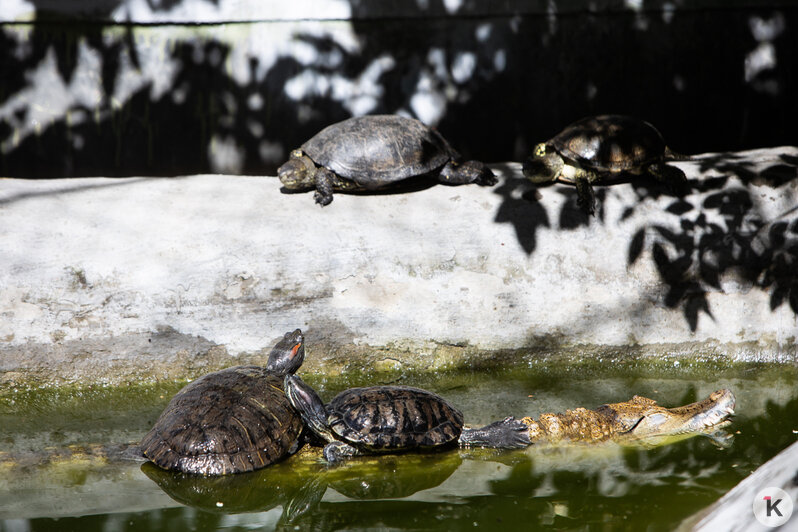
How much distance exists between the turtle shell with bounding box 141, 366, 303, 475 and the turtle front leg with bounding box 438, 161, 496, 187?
2398 mm

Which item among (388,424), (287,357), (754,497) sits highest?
(754,497)

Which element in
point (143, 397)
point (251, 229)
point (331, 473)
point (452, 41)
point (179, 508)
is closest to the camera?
point (179, 508)

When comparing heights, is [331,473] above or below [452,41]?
below

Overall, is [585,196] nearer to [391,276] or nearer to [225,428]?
[391,276]

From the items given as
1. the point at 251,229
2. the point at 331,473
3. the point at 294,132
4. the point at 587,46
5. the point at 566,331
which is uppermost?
the point at 587,46

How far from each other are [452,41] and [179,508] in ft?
14.9

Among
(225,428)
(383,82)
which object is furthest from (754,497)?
(383,82)

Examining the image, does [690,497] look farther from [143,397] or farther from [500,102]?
[500,102]

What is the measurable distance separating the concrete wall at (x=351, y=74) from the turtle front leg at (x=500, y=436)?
3.22m

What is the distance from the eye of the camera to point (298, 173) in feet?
18.3

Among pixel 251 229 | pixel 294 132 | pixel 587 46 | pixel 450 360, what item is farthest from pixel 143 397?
pixel 587 46

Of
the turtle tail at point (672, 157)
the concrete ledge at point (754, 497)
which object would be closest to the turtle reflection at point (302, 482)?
the concrete ledge at point (754, 497)

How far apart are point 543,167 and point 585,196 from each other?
408 millimetres

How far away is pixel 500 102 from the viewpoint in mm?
6543
